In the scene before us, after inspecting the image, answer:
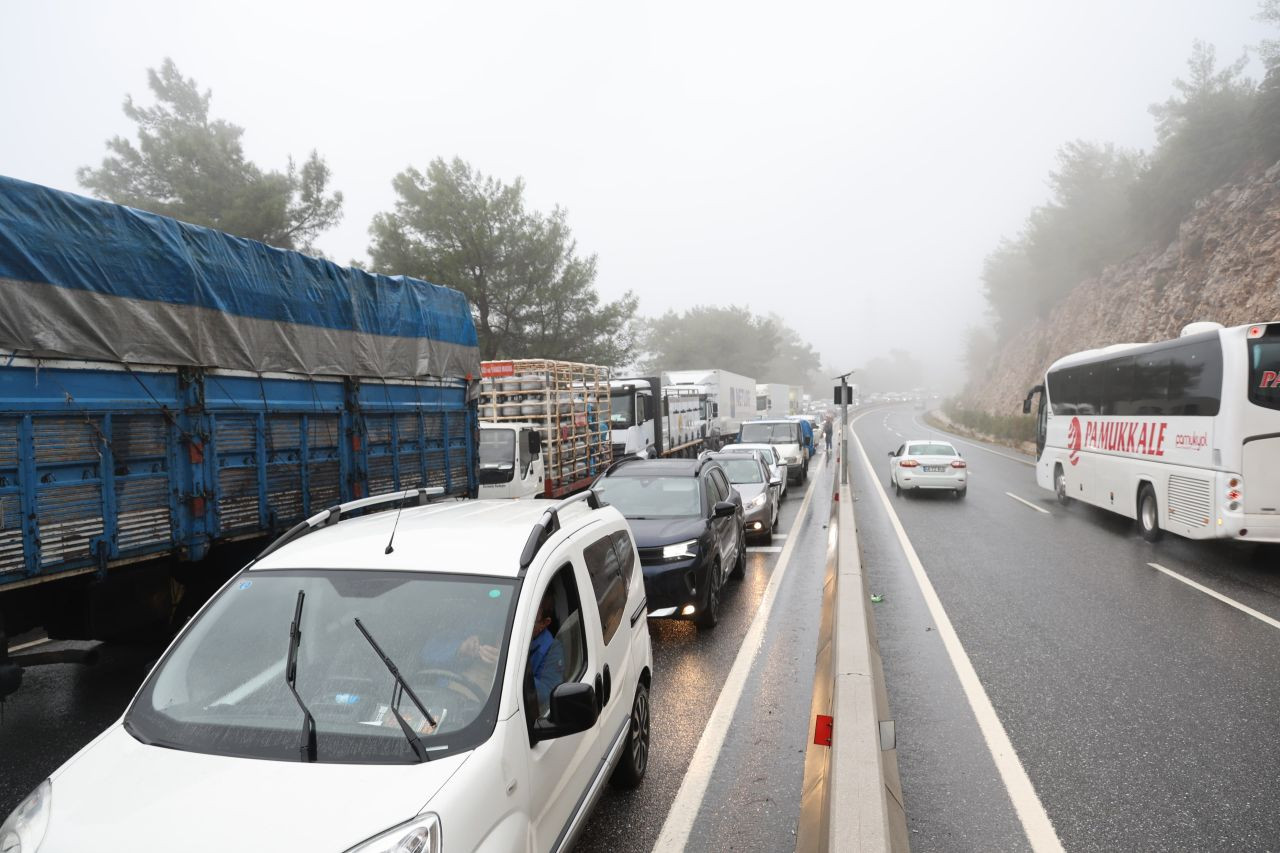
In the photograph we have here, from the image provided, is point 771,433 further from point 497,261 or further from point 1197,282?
point 1197,282

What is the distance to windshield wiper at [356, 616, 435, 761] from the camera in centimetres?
256

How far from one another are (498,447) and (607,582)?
9.60m

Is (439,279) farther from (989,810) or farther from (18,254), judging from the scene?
(989,810)

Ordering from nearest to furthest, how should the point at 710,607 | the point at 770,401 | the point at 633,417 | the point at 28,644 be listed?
the point at 28,644 < the point at 710,607 < the point at 633,417 < the point at 770,401

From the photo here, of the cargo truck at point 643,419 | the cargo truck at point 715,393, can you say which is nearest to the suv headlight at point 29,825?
the cargo truck at point 643,419

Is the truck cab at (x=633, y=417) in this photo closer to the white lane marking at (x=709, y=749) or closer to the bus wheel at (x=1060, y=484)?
the bus wheel at (x=1060, y=484)

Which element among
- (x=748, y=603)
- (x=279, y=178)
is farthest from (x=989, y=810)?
(x=279, y=178)

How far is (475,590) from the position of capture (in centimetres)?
311

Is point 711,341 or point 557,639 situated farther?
point 711,341

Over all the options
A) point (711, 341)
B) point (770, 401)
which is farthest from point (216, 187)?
point (711, 341)

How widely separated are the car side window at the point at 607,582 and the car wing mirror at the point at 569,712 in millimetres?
922

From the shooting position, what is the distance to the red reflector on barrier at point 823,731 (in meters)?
4.53

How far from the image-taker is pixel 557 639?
3.42 m

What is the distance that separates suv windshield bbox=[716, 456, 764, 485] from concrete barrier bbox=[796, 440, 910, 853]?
6791 mm
